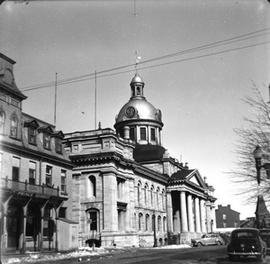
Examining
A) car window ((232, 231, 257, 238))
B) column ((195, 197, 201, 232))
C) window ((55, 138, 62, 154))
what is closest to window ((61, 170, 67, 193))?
window ((55, 138, 62, 154))

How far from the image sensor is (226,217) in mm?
142125

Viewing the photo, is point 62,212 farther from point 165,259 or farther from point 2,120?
point 165,259

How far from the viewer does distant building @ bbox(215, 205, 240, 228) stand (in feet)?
461

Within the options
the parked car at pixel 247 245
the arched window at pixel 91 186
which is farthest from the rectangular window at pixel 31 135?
the parked car at pixel 247 245

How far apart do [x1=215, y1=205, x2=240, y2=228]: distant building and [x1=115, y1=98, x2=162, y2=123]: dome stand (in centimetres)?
7254

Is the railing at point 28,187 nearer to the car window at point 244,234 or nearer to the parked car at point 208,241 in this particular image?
the car window at point 244,234

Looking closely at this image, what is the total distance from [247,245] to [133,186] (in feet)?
102

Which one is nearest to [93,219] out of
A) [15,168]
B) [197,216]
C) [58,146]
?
[58,146]

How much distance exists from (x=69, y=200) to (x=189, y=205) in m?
34.3

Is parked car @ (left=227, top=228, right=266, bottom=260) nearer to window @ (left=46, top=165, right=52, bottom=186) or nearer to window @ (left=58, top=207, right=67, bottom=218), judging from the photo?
window @ (left=46, top=165, right=52, bottom=186)

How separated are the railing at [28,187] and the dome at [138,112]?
135ft

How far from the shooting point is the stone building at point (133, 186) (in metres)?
47.3

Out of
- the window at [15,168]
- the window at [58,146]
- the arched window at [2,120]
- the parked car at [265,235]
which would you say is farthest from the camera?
the window at [58,146]

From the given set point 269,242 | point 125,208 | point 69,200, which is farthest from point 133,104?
point 269,242
